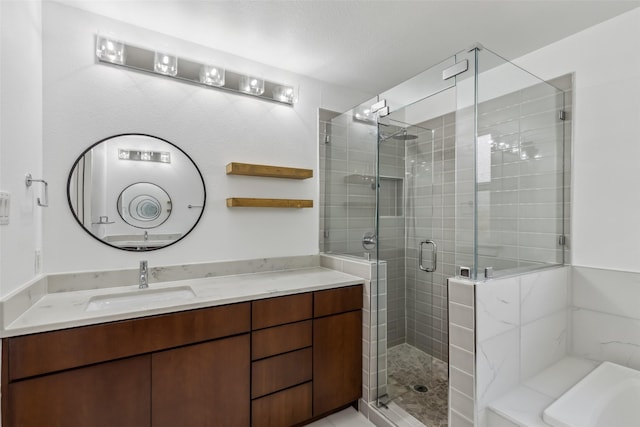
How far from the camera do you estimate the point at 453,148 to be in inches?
89.2

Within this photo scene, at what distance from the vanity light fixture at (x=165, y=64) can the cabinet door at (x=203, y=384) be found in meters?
1.78

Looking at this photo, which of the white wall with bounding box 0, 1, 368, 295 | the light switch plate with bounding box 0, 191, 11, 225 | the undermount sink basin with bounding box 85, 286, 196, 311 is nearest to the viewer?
the light switch plate with bounding box 0, 191, 11, 225

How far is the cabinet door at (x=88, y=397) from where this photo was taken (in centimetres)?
121

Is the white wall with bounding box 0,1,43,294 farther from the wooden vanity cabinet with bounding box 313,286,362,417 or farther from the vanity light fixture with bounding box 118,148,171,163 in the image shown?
the wooden vanity cabinet with bounding box 313,286,362,417

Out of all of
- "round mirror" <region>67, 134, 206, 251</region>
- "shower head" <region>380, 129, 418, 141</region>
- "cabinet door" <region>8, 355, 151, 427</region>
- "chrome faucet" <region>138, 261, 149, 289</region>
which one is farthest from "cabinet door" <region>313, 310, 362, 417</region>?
"shower head" <region>380, 129, 418, 141</region>

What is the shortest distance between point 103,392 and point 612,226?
300cm

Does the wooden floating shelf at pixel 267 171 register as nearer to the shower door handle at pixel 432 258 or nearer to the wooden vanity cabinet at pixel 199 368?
the wooden vanity cabinet at pixel 199 368

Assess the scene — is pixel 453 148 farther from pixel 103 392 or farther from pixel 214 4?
pixel 103 392

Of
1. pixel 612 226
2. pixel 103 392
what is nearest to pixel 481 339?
pixel 612 226

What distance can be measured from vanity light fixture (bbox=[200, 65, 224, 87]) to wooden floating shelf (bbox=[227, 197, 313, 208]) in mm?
868

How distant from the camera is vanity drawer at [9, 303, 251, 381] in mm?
1211

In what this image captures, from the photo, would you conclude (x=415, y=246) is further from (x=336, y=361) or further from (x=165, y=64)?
(x=165, y=64)

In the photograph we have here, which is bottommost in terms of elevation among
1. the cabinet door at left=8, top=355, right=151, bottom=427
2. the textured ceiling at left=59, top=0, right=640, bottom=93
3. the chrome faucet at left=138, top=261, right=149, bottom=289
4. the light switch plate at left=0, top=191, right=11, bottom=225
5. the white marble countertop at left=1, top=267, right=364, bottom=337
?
the cabinet door at left=8, top=355, right=151, bottom=427

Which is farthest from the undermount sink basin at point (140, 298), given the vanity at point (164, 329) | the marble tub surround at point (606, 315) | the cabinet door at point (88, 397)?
the marble tub surround at point (606, 315)
